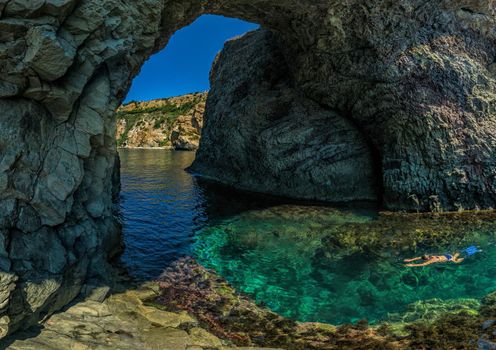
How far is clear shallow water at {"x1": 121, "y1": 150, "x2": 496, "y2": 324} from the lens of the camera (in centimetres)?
1296

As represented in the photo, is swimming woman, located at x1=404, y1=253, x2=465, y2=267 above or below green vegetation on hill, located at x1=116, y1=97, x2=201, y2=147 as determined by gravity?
below

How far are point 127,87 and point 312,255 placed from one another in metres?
12.7

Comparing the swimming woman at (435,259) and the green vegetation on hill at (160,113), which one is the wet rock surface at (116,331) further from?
the green vegetation on hill at (160,113)

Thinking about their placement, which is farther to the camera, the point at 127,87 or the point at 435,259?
the point at 127,87

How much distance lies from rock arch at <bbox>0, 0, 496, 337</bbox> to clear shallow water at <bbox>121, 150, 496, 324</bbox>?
4256mm

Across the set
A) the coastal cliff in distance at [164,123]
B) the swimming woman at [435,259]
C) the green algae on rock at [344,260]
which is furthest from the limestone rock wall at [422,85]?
the coastal cliff in distance at [164,123]

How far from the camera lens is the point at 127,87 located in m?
16.3

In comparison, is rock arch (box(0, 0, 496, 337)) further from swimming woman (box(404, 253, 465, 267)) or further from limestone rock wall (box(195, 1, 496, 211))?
swimming woman (box(404, 253, 465, 267))

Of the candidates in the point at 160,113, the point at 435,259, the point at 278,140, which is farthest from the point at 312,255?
the point at 160,113

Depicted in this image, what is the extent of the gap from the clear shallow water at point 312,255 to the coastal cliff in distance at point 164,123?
90.8 metres

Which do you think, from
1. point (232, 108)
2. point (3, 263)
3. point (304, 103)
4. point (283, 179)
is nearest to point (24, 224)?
point (3, 263)

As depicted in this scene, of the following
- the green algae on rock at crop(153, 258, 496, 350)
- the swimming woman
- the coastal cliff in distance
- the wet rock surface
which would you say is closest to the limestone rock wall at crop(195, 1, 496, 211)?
the swimming woman

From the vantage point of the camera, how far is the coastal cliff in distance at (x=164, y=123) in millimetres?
116625

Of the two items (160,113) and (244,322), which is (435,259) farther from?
(160,113)
